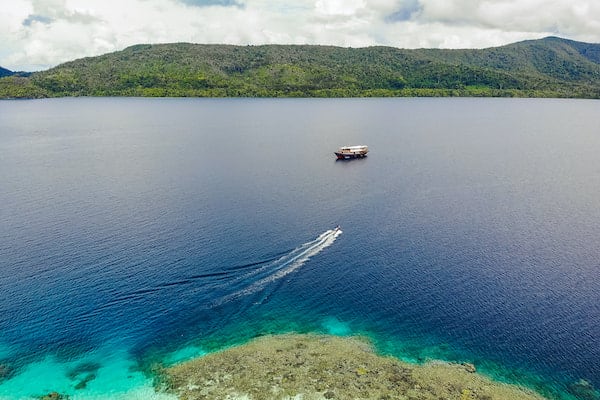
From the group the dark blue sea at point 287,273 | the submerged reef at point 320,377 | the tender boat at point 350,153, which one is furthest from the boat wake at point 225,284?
the tender boat at point 350,153

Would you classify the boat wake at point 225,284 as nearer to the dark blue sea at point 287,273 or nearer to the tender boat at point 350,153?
the dark blue sea at point 287,273

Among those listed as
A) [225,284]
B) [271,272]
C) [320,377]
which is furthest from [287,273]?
[320,377]

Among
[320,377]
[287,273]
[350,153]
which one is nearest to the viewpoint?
[320,377]

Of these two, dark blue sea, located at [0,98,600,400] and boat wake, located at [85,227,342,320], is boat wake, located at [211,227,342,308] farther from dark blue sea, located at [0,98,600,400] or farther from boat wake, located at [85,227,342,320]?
dark blue sea, located at [0,98,600,400]

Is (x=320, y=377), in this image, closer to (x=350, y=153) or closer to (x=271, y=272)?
(x=271, y=272)

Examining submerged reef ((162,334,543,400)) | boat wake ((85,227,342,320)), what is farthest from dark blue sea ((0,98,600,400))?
submerged reef ((162,334,543,400))
